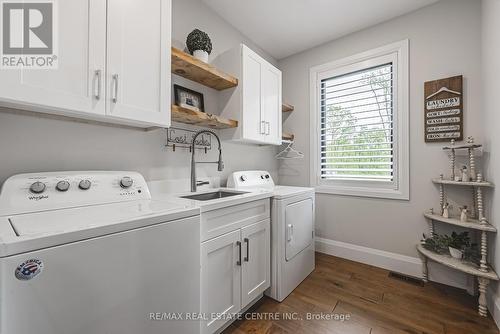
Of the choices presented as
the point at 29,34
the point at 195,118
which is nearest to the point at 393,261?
the point at 195,118

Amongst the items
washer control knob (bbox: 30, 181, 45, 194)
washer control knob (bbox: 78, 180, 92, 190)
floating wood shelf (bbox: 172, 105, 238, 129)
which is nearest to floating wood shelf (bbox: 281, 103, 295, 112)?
floating wood shelf (bbox: 172, 105, 238, 129)

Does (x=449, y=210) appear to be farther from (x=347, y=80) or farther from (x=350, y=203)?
(x=347, y=80)

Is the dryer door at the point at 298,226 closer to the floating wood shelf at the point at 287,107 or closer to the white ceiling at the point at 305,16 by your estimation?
the floating wood shelf at the point at 287,107

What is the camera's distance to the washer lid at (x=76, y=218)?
69 cm

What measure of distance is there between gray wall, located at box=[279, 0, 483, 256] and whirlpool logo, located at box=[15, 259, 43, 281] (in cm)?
260

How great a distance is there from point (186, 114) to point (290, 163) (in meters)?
1.81

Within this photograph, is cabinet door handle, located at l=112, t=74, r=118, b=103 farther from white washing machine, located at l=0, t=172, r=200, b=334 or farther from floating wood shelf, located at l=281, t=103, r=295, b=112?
floating wood shelf, located at l=281, t=103, r=295, b=112

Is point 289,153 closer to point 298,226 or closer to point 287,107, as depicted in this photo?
point 287,107

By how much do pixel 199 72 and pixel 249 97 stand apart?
523 millimetres

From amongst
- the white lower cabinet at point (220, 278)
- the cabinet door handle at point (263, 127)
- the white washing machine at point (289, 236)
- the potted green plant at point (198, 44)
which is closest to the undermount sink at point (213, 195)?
the white washing machine at point (289, 236)

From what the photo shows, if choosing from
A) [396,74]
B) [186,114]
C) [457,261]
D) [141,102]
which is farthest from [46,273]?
[396,74]

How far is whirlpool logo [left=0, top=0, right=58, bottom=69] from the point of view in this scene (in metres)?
0.84

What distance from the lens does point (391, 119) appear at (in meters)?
2.27

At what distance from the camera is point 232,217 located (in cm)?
142
